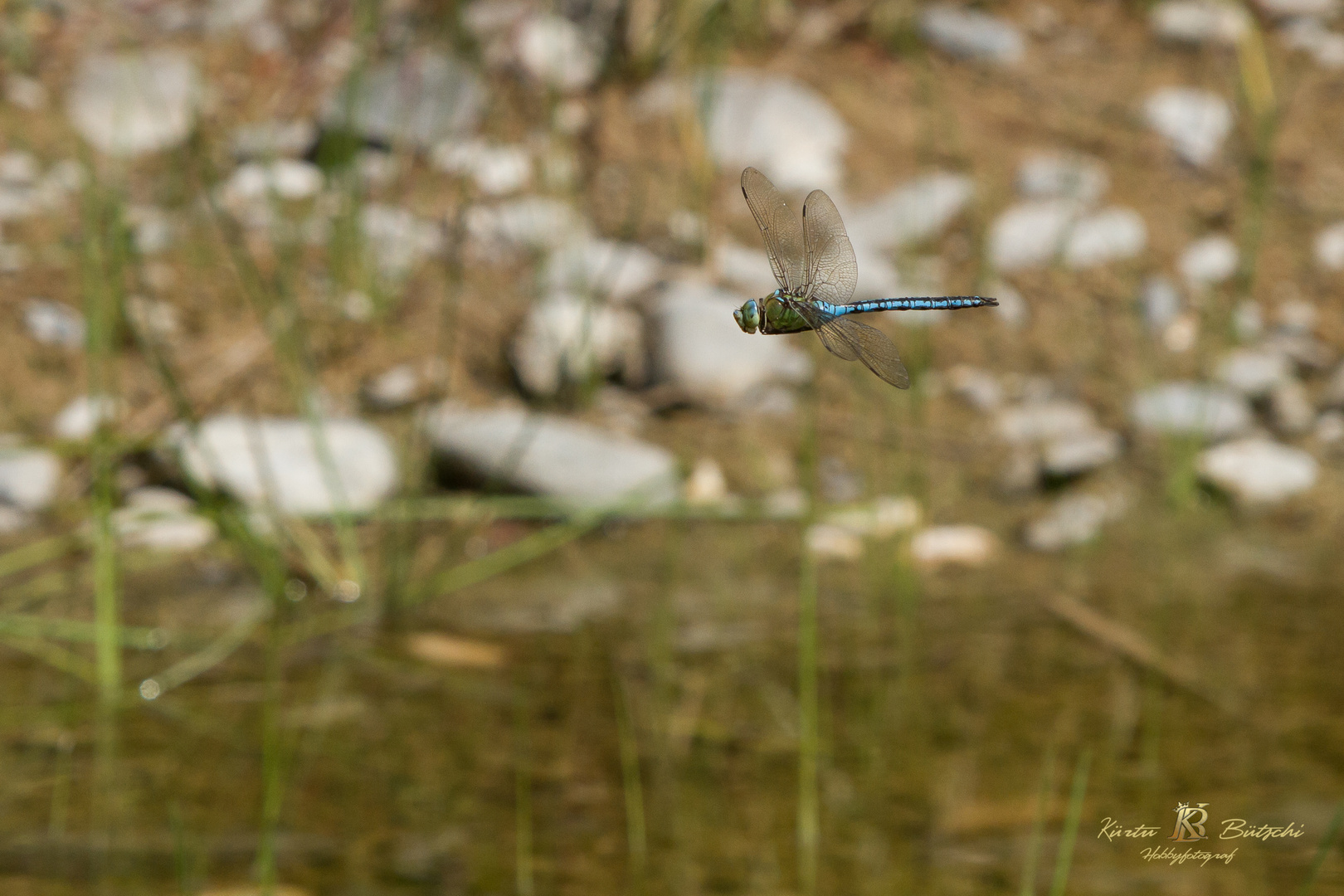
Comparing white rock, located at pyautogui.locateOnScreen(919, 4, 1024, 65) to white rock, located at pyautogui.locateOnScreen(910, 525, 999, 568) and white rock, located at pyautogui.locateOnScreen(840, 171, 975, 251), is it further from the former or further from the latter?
white rock, located at pyautogui.locateOnScreen(910, 525, 999, 568)

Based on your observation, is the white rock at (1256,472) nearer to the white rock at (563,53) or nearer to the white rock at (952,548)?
the white rock at (952,548)

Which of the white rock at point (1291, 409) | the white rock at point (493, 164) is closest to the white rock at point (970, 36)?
the white rock at point (493, 164)

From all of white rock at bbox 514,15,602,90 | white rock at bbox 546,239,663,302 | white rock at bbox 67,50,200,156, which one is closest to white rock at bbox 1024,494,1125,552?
white rock at bbox 546,239,663,302

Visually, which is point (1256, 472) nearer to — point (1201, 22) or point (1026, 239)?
point (1026, 239)

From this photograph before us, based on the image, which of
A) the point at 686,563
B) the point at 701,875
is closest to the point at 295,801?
the point at 701,875

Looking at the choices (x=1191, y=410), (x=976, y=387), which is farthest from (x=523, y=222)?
(x=1191, y=410)

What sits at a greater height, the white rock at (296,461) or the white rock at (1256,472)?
the white rock at (296,461)
